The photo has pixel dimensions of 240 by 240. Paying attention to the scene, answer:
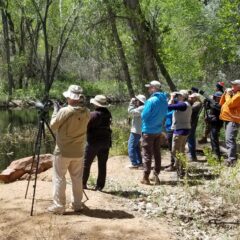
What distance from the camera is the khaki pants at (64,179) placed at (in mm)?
6117

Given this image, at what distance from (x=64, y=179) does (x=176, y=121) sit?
131 inches

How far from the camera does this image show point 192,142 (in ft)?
34.4

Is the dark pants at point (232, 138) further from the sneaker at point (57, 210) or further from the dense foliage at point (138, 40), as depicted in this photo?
the dense foliage at point (138, 40)

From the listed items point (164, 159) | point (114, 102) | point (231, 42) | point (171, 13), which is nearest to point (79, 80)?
point (114, 102)

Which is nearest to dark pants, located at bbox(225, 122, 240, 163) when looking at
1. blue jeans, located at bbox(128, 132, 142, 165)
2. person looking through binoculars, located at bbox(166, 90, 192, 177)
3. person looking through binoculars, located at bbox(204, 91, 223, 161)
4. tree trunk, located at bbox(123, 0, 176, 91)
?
person looking through binoculars, located at bbox(204, 91, 223, 161)

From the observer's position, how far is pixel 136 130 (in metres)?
9.75

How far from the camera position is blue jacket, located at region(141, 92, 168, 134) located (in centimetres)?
802

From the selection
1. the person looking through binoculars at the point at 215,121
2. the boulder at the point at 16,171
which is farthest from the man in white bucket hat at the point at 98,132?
the person looking through binoculars at the point at 215,121

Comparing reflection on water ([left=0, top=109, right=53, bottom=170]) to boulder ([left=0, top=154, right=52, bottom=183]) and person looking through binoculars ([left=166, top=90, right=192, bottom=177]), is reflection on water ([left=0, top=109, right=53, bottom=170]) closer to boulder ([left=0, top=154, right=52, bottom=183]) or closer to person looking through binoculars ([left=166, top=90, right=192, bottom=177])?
boulder ([left=0, top=154, right=52, bottom=183])

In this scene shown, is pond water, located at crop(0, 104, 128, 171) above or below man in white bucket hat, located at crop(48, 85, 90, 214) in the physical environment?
below

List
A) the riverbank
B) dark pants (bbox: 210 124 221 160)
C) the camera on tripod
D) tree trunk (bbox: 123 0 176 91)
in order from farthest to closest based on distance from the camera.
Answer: tree trunk (bbox: 123 0 176 91) < dark pants (bbox: 210 124 221 160) < the camera on tripod < the riverbank

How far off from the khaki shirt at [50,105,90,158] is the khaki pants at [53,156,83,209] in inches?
4.2

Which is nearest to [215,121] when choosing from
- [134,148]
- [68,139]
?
[134,148]

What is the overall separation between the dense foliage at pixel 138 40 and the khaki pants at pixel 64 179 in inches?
313
